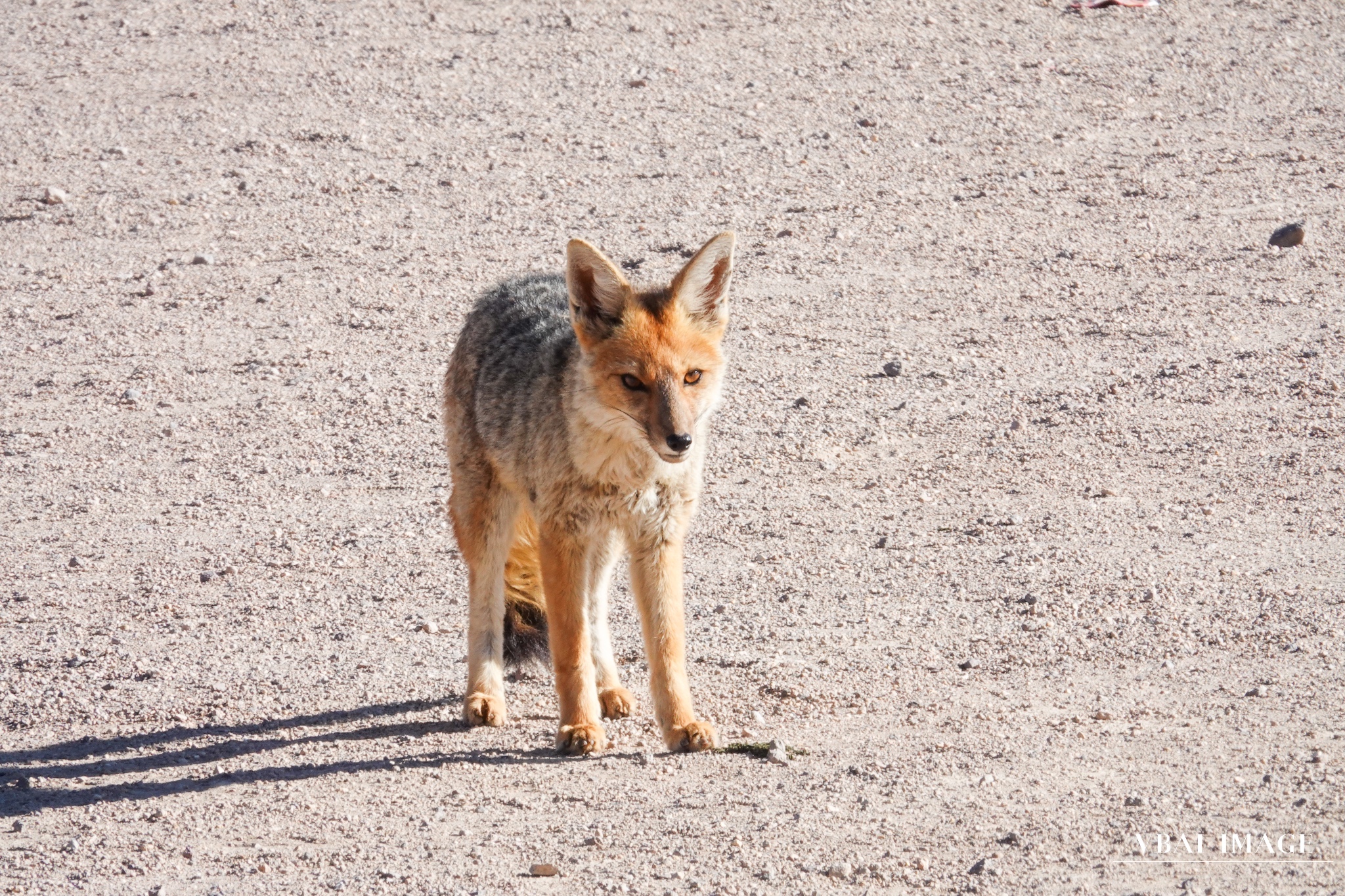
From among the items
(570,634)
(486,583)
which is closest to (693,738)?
(570,634)

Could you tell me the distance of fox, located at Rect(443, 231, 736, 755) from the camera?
5277mm

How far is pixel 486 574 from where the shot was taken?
19.2 feet

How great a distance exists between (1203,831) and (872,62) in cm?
1026

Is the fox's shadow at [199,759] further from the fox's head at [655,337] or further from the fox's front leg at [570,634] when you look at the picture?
the fox's head at [655,337]

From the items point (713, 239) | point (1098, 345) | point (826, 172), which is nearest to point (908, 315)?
point (1098, 345)

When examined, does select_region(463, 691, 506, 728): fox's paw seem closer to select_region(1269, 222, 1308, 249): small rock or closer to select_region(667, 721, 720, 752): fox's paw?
select_region(667, 721, 720, 752): fox's paw

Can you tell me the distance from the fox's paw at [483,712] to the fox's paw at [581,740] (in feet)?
1.40

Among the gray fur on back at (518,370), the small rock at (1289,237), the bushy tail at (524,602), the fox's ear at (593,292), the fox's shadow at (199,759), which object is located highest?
the small rock at (1289,237)

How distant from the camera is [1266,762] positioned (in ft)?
15.9

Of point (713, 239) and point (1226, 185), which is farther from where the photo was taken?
point (1226, 185)

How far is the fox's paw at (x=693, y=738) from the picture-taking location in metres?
5.34

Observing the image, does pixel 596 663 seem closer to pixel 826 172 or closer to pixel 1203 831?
pixel 1203 831

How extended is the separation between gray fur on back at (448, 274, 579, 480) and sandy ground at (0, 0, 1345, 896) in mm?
1131

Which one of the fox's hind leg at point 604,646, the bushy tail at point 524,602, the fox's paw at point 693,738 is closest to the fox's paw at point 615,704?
the fox's hind leg at point 604,646
